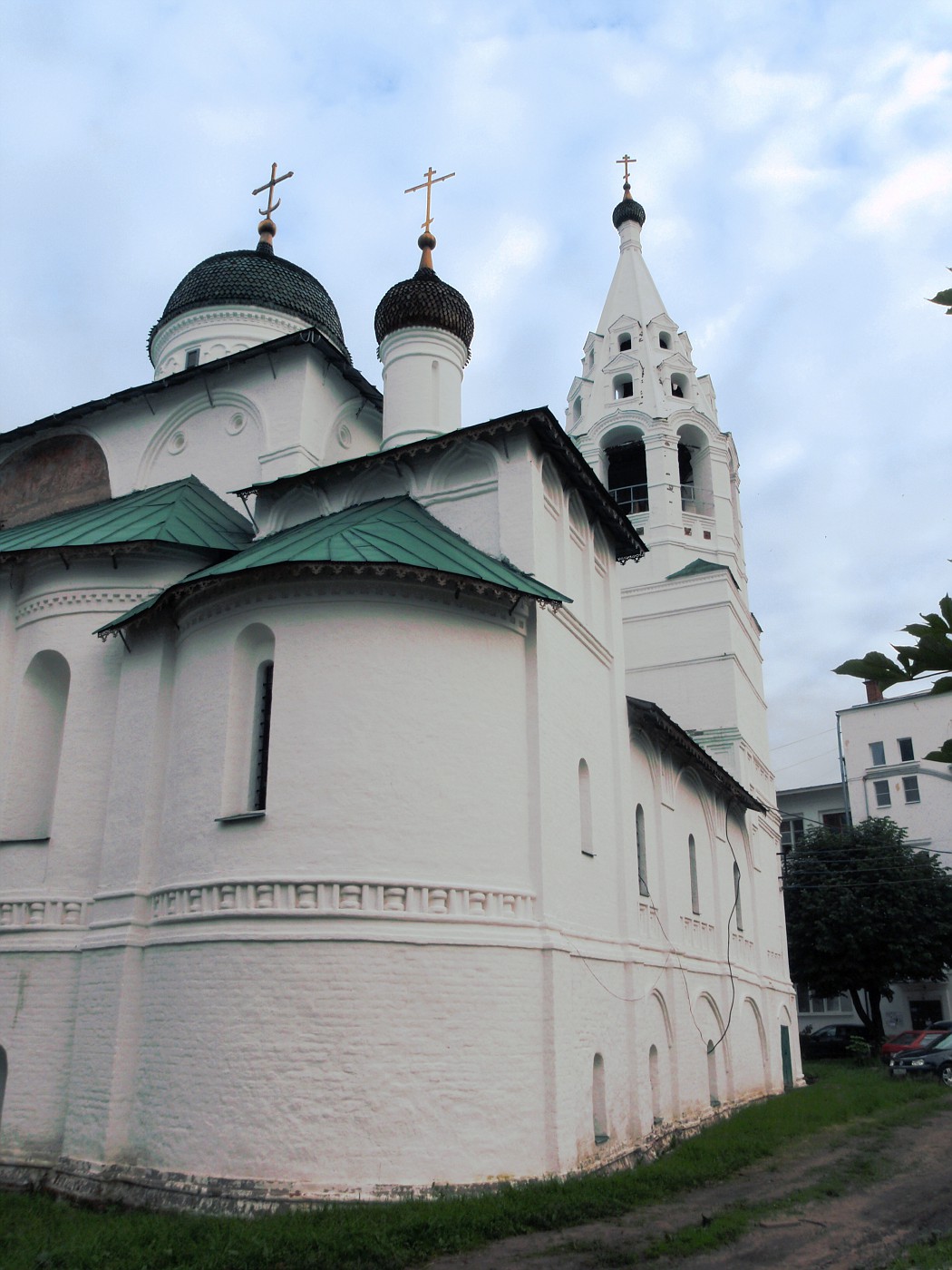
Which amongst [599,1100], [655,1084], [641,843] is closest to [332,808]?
[599,1100]

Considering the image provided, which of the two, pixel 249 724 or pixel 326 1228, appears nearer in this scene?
pixel 326 1228

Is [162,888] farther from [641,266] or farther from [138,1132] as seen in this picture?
[641,266]

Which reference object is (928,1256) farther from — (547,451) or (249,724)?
(547,451)

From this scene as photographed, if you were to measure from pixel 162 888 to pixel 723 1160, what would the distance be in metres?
6.90

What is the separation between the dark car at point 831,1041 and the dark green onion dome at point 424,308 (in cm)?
2438

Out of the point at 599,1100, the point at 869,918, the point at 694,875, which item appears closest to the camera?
the point at 599,1100

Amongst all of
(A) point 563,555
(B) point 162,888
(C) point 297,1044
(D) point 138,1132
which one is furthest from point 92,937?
(A) point 563,555

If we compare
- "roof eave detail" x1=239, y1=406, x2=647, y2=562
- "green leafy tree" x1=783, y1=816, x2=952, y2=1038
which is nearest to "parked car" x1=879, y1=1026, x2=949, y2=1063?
"green leafy tree" x1=783, y1=816, x2=952, y2=1038

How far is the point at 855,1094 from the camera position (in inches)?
722

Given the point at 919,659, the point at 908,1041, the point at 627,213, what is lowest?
the point at 908,1041

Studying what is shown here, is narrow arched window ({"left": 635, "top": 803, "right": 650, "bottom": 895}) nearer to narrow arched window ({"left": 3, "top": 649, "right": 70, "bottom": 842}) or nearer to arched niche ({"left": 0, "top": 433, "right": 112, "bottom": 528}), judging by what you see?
narrow arched window ({"left": 3, "top": 649, "right": 70, "bottom": 842})

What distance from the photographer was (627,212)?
28.0 m

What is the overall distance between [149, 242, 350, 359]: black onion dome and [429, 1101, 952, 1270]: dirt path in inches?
573

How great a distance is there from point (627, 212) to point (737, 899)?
1757 cm
